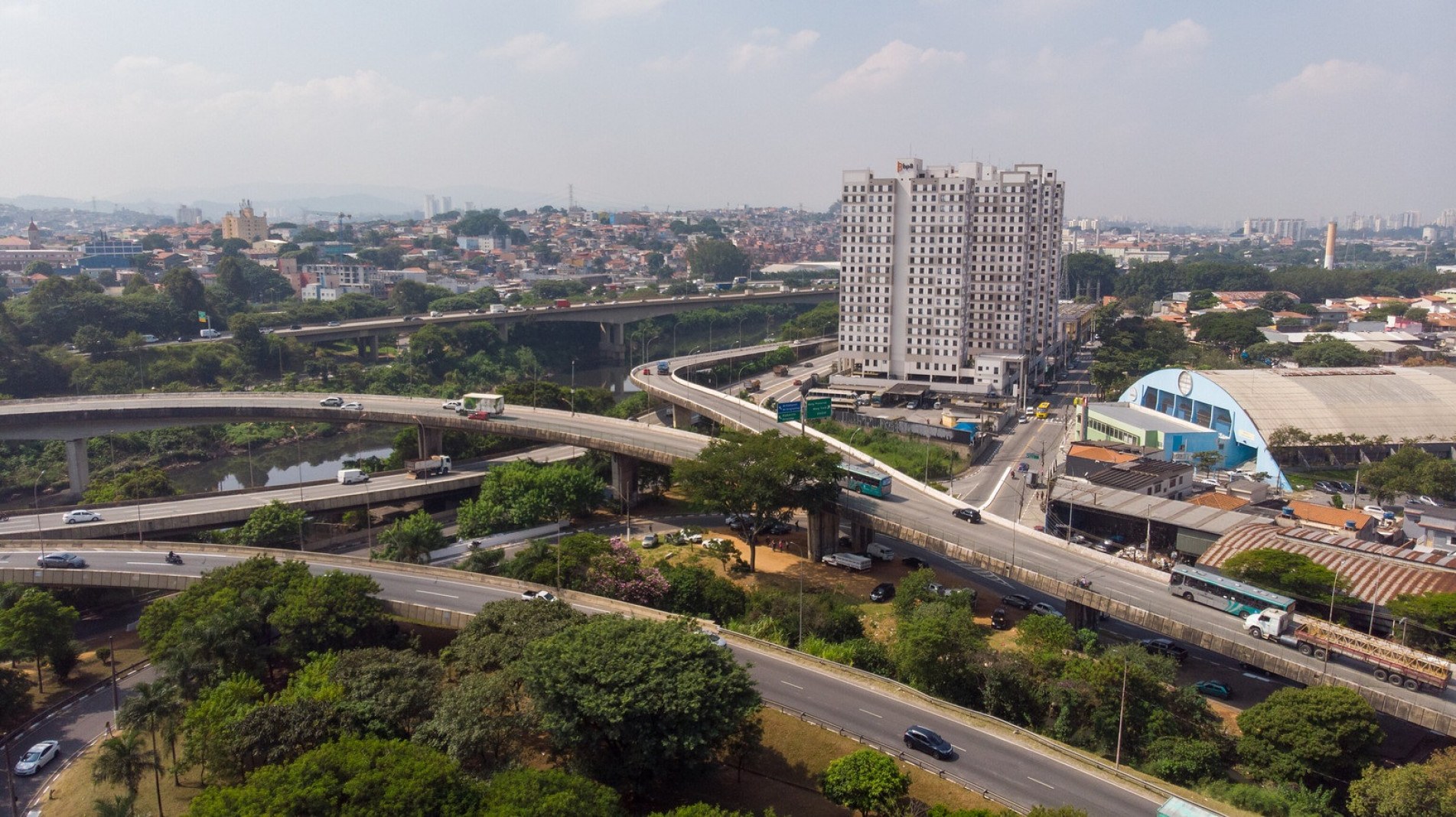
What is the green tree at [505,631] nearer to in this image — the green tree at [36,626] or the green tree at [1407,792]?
the green tree at [36,626]

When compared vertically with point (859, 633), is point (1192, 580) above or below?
above

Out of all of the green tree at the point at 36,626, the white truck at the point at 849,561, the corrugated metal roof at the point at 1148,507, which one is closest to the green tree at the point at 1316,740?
the corrugated metal roof at the point at 1148,507

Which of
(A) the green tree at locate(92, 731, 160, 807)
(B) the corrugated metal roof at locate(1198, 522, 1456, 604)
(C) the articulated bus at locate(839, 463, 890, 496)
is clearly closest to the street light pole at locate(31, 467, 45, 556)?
(A) the green tree at locate(92, 731, 160, 807)

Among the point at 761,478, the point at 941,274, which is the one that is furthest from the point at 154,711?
the point at 941,274

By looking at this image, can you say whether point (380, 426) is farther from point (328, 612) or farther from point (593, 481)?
point (328, 612)

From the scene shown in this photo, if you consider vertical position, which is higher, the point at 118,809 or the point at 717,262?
the point at 717,262

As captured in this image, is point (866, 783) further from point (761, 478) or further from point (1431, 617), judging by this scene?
point (1431, 617)

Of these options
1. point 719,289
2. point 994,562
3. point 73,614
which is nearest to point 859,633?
point 994,562
